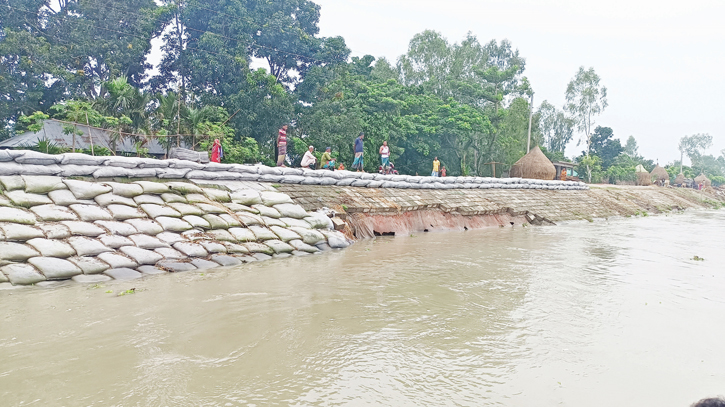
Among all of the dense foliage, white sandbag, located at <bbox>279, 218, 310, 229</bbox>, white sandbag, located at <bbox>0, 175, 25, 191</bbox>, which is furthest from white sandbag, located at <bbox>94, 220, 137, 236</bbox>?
the dense foliage

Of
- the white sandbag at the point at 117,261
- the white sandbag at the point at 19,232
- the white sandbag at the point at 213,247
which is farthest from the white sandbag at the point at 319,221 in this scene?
the white sandbag at the point at 19,232

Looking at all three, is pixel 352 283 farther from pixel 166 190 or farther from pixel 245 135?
pixel 245 135

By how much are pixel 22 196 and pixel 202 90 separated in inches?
543

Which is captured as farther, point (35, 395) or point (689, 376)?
point (689, 376)

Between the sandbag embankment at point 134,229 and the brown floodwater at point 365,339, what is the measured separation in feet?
0.85

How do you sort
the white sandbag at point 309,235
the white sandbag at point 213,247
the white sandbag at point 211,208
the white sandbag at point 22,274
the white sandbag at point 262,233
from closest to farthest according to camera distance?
1. the white sandbag at point 22,274
2. the white sandbag at point 213,247
3. the white sandbag at point 211,208
4. the white sandbag at point 262,233
5. the white sandbag at point 309,235

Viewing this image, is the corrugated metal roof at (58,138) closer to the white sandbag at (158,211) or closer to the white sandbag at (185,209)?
Result: the white sandbag at (185,209)

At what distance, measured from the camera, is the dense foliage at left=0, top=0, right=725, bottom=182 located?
1392 cm

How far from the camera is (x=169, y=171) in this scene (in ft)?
20.7

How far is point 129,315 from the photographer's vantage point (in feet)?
11.4

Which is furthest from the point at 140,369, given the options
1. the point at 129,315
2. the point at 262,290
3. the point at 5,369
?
the point at 262,290

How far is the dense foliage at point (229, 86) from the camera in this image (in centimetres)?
1392

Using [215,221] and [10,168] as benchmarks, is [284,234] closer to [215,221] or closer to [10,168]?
[215,221]

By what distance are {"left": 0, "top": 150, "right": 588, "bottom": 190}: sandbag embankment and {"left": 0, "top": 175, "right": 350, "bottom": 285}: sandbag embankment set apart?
0.75ft
